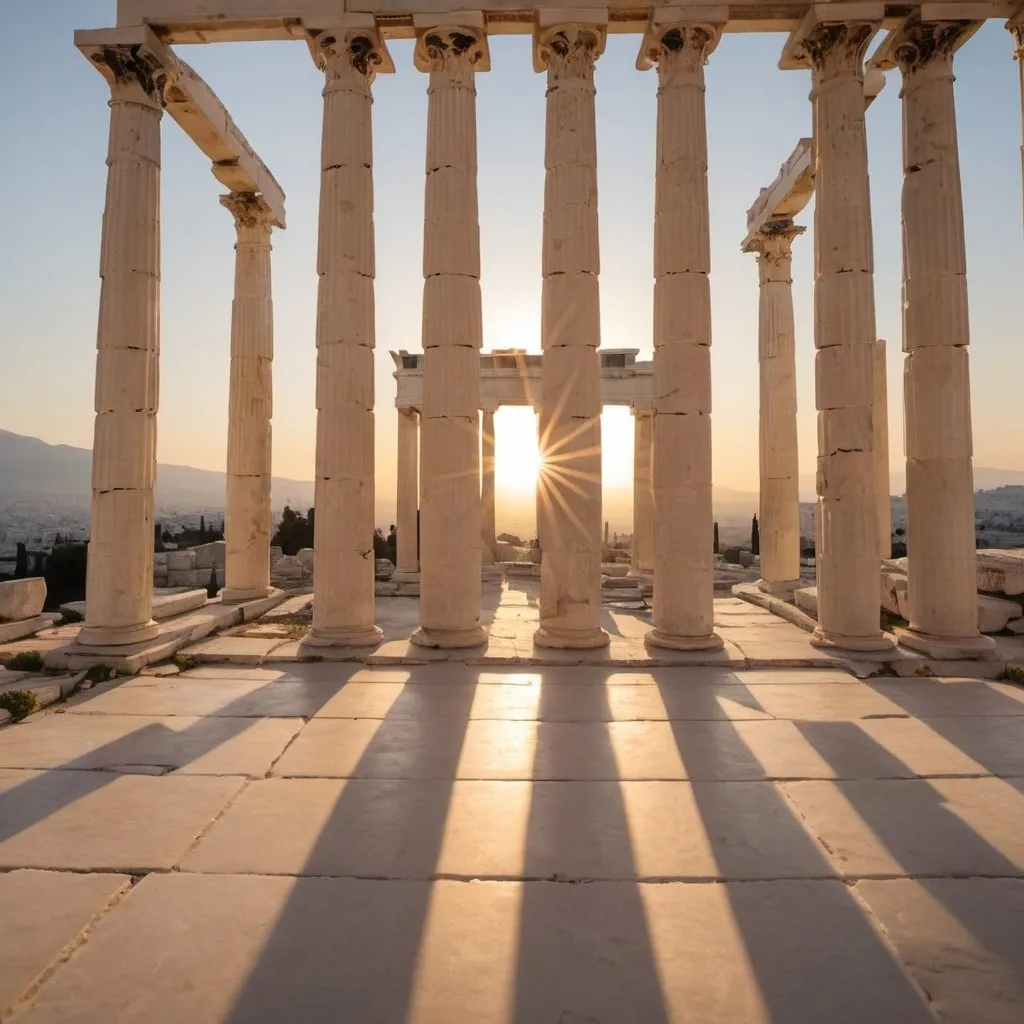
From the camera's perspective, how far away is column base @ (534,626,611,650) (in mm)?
15156

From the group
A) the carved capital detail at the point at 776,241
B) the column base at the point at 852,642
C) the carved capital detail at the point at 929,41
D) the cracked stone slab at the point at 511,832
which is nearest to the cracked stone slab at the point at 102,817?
the cracked stone slab at the point at 511,832

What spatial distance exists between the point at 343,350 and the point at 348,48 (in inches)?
274

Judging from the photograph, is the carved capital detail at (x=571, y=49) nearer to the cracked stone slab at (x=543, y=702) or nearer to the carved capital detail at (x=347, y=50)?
the carved capital detail at (x=347, y=50)

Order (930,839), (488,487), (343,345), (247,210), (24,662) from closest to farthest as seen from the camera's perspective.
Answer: (930,839) < (24,662) < (343,345) < (247,210) < (488,487)

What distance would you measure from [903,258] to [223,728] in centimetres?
1686

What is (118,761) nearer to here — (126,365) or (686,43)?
(126,365)

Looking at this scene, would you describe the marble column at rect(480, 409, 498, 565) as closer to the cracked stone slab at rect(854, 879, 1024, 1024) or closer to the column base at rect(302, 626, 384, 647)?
the column base at rect(302, 626, 384, 647)

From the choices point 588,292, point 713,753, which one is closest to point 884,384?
point 588,292

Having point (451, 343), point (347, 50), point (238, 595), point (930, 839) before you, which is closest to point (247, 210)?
point (347, 50)

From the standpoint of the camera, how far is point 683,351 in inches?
608

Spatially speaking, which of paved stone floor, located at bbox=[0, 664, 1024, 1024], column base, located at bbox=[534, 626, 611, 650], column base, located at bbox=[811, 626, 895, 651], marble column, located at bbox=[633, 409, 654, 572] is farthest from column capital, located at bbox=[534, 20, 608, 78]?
marble column, located at bbox=[633, 409, 654, 572]

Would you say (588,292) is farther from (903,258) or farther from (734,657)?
(734,657)

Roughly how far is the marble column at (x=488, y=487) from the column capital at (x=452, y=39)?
834 inches

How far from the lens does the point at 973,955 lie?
16.4ft
